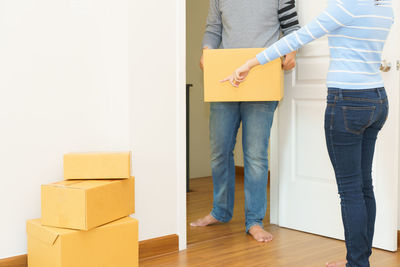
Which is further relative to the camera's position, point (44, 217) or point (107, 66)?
point (107, 66)

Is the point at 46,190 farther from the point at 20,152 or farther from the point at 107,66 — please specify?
the point at 107,66

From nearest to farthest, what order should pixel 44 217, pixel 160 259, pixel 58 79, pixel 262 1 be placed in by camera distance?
pixel 44 217 < pixel 58 79 < pixel 160 259 < pixel 262 1

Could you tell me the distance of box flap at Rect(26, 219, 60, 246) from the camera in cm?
163

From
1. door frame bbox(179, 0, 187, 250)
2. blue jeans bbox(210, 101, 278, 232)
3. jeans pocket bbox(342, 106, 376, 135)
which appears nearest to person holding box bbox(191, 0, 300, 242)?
A: blue jeans bbox(210, 101, 278, 232)

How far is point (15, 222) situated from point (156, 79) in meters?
0.87

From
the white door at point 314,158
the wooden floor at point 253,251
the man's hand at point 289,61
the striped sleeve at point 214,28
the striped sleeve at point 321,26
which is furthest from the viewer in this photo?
the striped sleeve at point 214,28

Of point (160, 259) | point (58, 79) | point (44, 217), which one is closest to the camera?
point (44, 217)

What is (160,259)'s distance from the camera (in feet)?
6.93

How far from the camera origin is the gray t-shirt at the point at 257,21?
2.40 metres

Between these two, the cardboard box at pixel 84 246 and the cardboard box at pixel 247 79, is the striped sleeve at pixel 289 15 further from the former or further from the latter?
the cardboard box at pixel 84 246

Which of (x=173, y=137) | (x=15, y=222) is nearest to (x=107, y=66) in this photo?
(x=173, y=137)

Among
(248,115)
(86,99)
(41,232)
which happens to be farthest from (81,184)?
(248,115)

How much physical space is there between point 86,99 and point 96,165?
0.36 m

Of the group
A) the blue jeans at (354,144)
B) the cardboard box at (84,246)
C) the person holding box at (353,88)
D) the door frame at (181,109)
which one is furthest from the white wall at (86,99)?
the blue jeans at (354,144)
